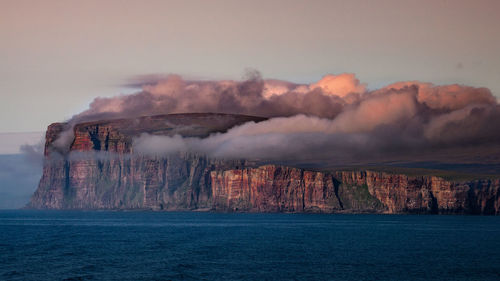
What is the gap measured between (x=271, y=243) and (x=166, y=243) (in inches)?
1095

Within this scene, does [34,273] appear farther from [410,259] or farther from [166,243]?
[410,259]

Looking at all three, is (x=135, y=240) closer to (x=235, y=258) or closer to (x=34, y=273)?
(x=235, y=258)

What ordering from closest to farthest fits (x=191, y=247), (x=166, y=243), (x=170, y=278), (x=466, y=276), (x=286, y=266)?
(x=170, y=278) → (x=466, y=276) → (x=286, y=266) → (x=191, y=247) → (x=166, y=243)

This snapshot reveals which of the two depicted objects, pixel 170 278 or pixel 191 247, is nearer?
pixel 170 278

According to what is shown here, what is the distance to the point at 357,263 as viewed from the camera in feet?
402

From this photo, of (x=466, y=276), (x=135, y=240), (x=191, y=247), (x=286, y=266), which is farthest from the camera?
Result: (x=135, y=240)

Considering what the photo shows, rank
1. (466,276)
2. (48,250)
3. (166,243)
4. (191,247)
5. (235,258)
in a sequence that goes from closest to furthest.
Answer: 1. (466,276)
2. (235,258)
3. (48,250)
4. (191,247)
5. (166,243)

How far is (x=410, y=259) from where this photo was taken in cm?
13112

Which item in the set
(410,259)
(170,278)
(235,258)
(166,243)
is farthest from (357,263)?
(166,243)

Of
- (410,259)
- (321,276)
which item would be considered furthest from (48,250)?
(410,259)

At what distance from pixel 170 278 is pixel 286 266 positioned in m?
25.1

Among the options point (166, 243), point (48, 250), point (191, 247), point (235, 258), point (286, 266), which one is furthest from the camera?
point (166, 243)

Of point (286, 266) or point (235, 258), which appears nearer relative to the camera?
point (286, 266)

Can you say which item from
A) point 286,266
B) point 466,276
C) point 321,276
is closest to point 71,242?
point 286,266
